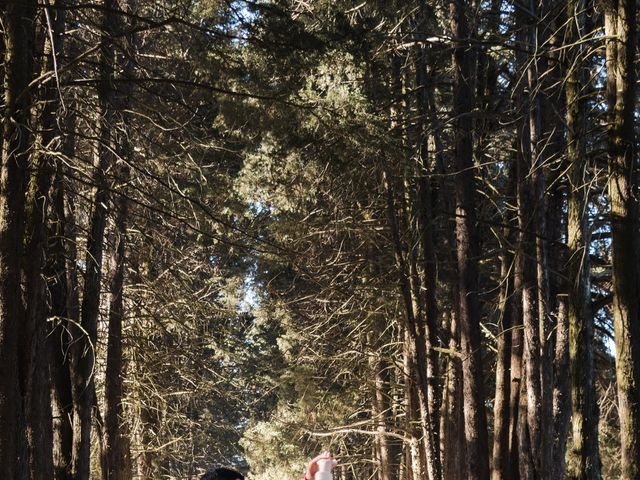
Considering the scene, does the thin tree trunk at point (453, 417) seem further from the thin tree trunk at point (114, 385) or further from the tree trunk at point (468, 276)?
the thin tree trunk at point (114, 385)

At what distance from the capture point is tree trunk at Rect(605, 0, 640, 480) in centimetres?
866

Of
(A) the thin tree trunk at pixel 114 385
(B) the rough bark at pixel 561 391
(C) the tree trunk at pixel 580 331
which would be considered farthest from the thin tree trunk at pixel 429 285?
(C) the tree trunk at pixel 580 331

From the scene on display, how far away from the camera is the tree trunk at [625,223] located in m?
8.66

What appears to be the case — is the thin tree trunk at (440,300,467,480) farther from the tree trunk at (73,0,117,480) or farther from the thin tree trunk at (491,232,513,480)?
the tree trunk at (73,0,117,480)

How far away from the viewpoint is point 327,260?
64.6 ft

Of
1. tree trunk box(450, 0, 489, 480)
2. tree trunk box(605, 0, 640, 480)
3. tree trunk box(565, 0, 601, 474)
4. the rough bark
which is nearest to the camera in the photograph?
tree trunk box(605, 0, 640, 480)

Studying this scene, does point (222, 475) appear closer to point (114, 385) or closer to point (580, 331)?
point (580, 331)

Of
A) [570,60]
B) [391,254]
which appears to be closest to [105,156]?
[570,60]

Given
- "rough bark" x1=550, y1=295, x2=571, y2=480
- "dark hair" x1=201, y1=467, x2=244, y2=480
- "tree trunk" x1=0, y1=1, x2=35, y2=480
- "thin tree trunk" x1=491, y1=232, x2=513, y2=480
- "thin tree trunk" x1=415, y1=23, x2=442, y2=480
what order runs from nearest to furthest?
"dark hair" x1=201, y1=467, x2=244, y2=480
"tree trunk" x1=0, y1=1, x2=35, y2=480
"rough bark" x1=550, y1=295, x2=571, y2=480
"thin tree trunk" x1=491, y1=232, x2=513, y2=480
"thin tree trunk" x1=415, y1=23, x2=442, y2=480

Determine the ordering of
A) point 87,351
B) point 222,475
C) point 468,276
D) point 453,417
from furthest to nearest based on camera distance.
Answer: point 453,417
point 468,276
point 87,351
point 222,475

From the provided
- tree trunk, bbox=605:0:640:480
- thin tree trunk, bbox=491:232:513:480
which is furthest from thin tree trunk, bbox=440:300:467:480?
tree trunk, bbox=605:0:640:480

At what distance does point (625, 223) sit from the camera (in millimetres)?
8820

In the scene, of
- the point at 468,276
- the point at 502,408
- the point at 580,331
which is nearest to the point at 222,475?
the point at 580,331

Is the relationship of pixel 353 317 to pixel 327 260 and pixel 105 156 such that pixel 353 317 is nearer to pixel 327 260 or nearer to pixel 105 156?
pixel 327 260
